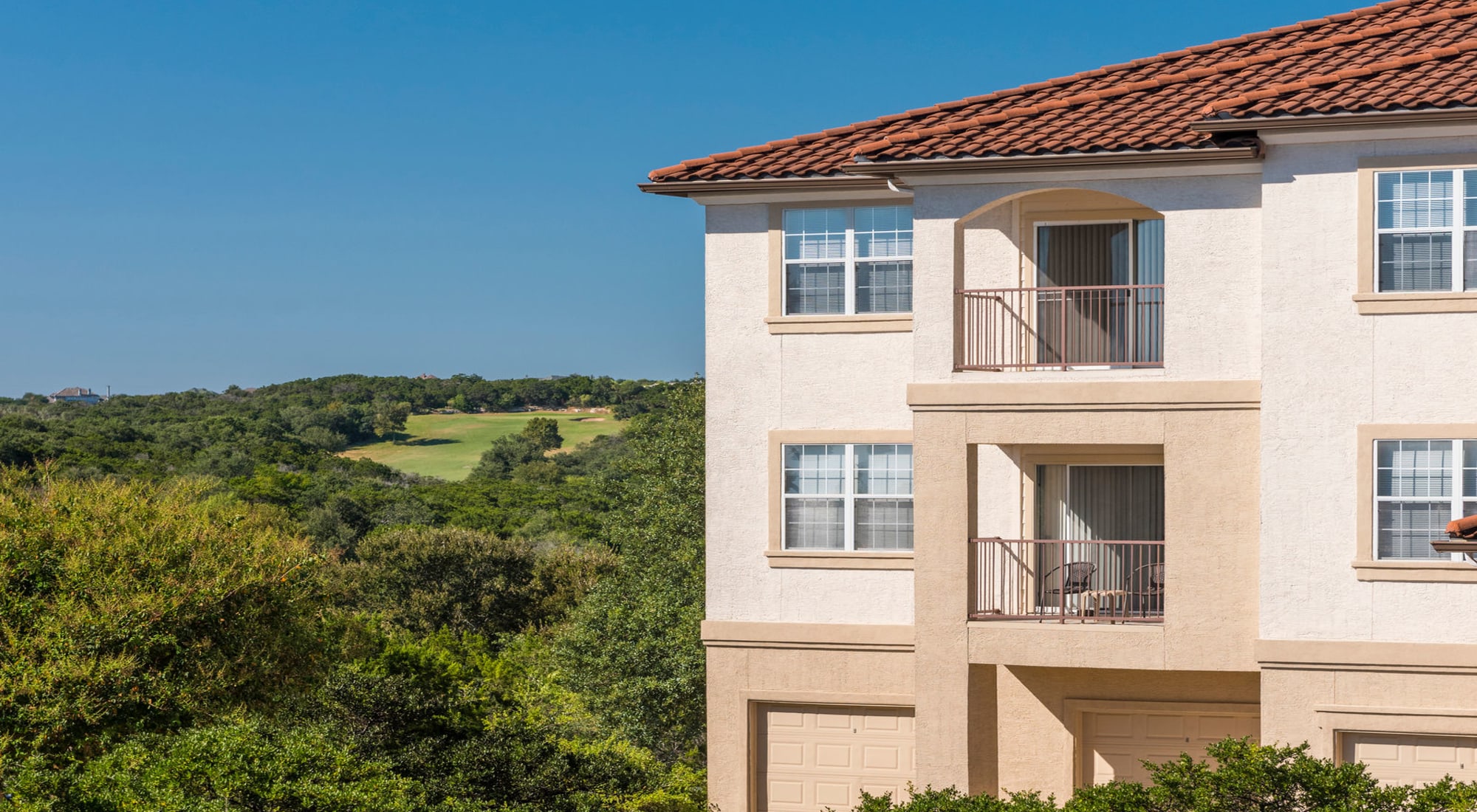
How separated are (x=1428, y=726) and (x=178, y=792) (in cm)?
1376

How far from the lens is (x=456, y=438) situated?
416 ft

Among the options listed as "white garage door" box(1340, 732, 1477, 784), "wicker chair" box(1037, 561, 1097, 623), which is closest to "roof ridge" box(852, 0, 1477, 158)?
"wicker chair" box(1037, 561, 1097, 623)

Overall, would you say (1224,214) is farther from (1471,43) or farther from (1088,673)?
(1088,673)

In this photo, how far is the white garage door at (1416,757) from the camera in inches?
640

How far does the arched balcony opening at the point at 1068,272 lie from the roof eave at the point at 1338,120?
267 cm

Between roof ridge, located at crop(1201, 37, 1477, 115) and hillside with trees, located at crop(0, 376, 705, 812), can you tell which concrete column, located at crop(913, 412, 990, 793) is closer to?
roof ridge, located at crop(1201, 37, 1477, 115)

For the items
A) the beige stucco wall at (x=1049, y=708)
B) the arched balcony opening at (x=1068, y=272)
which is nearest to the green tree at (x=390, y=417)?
the beige stucco wall at (x=1049, y=708)

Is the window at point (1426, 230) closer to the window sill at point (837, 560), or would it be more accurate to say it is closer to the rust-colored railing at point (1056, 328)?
the rust-colored railing at point (1056, 328)

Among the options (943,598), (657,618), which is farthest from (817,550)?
(657,618)

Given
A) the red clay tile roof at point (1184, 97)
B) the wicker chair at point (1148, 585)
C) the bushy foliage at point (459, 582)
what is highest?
the red clay tile roof at point (1184, 97)

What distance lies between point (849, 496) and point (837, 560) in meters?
0.81

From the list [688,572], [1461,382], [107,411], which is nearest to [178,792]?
[1461,382]

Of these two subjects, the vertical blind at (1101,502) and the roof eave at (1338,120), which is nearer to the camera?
the roof eave at (1338,120)

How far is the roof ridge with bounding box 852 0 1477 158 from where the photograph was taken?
18.5 meters
